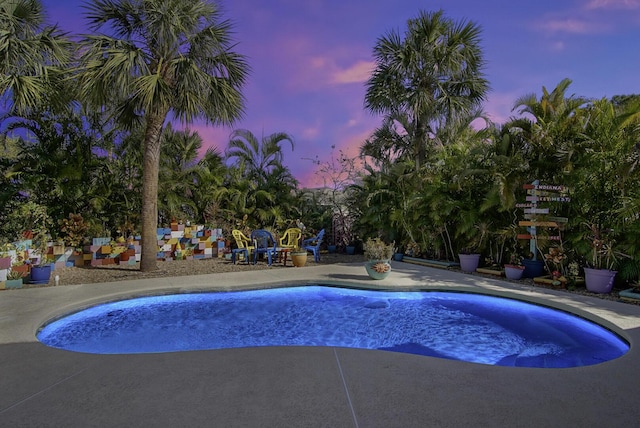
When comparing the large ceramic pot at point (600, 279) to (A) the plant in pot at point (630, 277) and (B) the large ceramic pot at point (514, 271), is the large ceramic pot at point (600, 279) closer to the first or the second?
(A) the plant in pot at point (630, 277)

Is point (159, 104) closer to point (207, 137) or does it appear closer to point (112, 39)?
point (112, 39)

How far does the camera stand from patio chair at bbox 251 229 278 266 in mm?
9008

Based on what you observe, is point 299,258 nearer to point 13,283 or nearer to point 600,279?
point 13,283

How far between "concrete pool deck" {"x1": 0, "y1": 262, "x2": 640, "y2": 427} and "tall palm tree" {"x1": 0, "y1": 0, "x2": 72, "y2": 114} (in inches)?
214

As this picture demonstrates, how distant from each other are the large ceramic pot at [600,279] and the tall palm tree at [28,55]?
33.0 feet

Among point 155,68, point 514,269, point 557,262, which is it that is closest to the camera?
point 557,262

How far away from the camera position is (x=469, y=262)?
8164mm

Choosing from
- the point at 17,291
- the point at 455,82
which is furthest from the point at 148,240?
the point at 455,82

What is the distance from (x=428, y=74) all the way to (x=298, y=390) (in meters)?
10.6

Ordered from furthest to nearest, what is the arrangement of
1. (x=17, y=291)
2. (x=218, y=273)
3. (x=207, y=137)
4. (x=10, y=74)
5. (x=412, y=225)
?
(x=207, y=137)
(x=412, y=225)
(x=218, y=273)
(x=10, y=74)
(x=17, y=291)

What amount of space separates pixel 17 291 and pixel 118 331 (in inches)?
104

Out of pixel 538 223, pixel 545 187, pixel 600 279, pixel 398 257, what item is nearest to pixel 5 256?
pixel 398 257

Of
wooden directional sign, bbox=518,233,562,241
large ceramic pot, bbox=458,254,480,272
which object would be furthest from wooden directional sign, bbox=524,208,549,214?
large ceramic pot, bbox=458,254,480,272

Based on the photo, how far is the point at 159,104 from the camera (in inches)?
286
